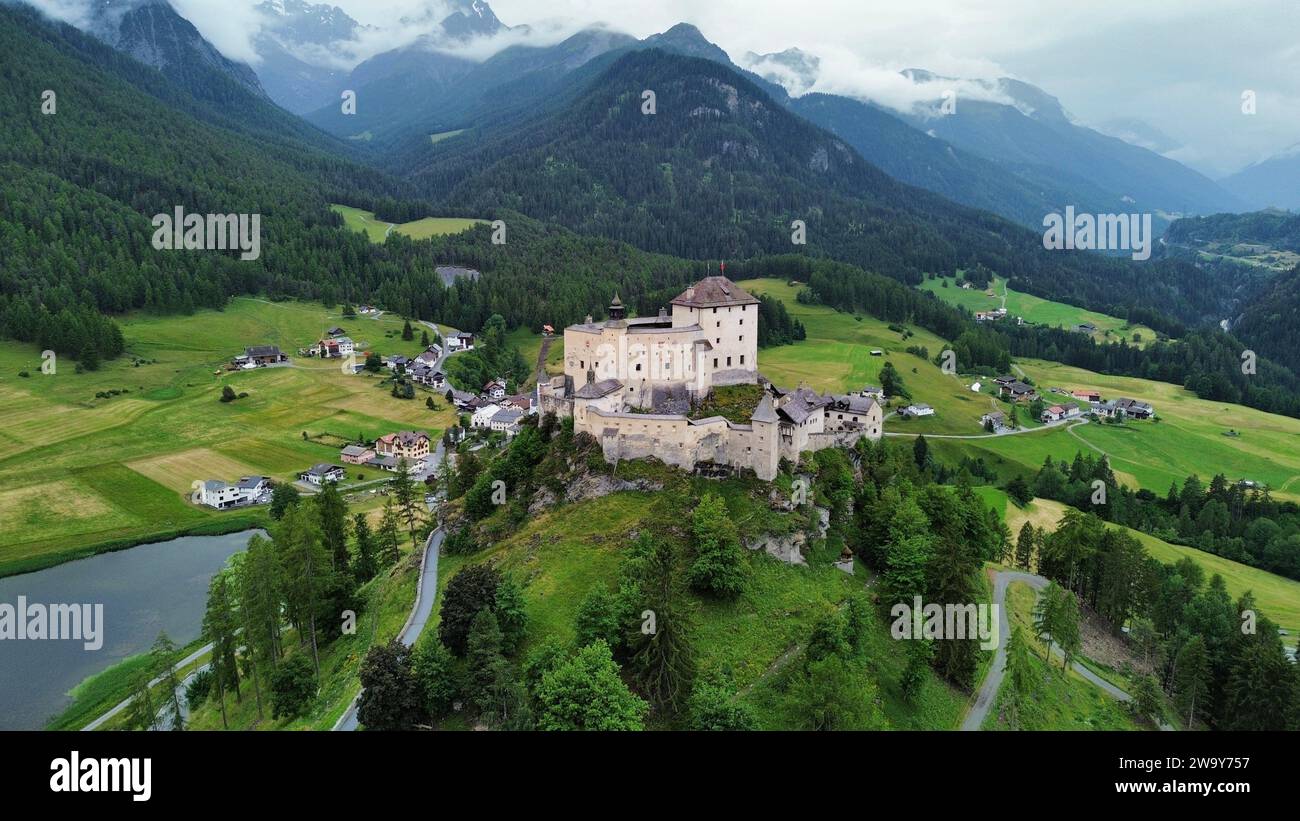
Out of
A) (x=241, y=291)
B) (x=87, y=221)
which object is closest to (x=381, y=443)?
(x=241, y=291)

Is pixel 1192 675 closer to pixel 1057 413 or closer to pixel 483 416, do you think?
pixel 1057 413

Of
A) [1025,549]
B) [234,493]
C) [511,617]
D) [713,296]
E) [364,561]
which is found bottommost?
[1025,549]

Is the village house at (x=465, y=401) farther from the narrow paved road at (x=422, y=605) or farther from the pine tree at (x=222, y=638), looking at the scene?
the pine tree at (x=222, y=638)

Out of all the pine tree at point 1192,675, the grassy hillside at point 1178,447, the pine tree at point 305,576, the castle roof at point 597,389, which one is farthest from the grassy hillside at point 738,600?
the grassy hillside at point 1178,447

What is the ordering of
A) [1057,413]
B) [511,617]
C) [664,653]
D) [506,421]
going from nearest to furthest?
[664,653] → [511,617] → [506,421] → [1057,413]

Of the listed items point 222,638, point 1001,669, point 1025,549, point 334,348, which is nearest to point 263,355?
point 334,348

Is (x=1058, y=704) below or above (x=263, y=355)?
below
